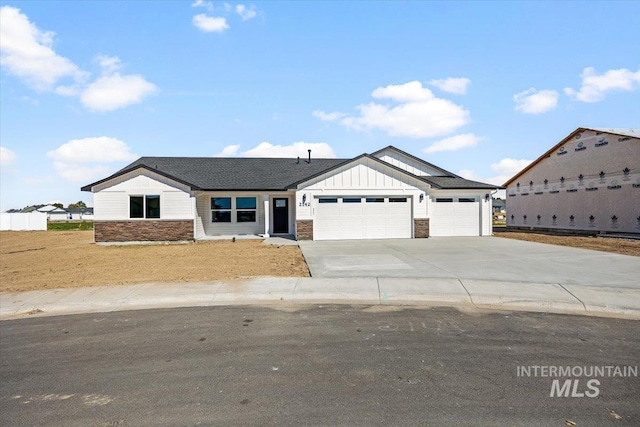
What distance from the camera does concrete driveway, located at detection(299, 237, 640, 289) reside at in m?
10.2

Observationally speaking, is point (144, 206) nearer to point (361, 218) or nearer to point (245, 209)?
point (245, 209)

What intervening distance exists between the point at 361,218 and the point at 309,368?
16.9 m

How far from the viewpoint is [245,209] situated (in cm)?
2370

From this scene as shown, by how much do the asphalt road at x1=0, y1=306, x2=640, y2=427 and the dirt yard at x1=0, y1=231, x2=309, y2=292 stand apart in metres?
3.54

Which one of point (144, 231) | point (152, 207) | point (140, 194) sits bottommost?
point (144, 231)

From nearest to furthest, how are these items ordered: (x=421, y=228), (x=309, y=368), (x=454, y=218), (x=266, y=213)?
(x=309, y=368) < (x=421, y=228) < (x=454, y=218) < (x=266, y=213)

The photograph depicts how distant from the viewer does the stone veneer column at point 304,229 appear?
67.8 ft

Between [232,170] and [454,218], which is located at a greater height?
[232,170]

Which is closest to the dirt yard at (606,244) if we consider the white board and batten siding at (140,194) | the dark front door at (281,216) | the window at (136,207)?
the dark front door at (281,216)

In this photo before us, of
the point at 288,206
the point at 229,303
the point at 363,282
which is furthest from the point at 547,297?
the point at 288,206

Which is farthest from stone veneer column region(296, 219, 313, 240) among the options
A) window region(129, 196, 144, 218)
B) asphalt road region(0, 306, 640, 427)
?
asphalt road region(0, 306, 640, 427)

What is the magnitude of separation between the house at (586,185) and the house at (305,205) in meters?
10.3

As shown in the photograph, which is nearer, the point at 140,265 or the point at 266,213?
the point at 140,265

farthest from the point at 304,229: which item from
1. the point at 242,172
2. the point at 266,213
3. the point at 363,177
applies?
the point at 242,172
